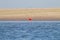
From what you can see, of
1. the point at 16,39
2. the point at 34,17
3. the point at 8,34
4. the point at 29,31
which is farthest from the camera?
the point at 34,17

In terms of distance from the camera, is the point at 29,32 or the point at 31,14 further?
the point at 31,14

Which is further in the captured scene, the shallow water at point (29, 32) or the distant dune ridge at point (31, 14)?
the distant dune ridge at point (31, 14)

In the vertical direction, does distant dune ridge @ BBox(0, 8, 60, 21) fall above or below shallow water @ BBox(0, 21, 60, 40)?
above

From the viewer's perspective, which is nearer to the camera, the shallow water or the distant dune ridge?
the shallow water

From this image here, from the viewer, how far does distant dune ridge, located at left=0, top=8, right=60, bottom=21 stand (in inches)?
148

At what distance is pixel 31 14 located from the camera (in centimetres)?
395

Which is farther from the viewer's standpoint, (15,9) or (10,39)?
(15,9)

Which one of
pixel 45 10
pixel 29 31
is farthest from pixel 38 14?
pixel 29 31

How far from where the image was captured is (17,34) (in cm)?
270

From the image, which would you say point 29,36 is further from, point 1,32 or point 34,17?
point 34,17

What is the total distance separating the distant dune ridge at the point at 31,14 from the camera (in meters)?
3.76

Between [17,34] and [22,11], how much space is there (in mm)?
1428

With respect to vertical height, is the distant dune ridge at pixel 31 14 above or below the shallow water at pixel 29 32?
above

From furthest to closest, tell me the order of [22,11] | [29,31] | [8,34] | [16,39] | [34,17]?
[22,11], [34,17], [29,31], [8,34], [16,39]
